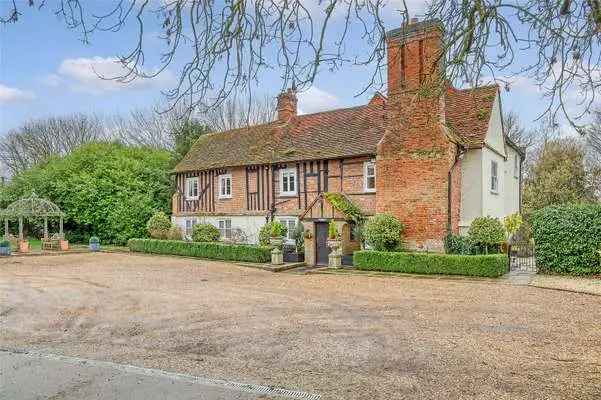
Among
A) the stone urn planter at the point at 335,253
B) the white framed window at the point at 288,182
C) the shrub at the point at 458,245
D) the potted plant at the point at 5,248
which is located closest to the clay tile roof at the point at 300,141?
the white framed window at the point at 288,182

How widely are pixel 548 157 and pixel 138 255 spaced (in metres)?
25.9

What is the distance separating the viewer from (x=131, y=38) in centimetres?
410

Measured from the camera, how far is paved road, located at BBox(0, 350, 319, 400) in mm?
5195

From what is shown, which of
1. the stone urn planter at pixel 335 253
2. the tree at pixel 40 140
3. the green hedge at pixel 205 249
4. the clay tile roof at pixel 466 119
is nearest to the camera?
the clay tile roof at pixel 466 119

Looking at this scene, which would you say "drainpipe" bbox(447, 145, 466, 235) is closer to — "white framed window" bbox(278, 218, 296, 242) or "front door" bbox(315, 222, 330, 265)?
"front door" bbox(315, 222, 330, 265)

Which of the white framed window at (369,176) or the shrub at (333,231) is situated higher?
the white framed window at (369,176)

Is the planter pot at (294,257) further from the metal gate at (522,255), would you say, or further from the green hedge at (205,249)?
the metal gate at (522,255)

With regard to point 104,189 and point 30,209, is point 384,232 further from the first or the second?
point 30,209

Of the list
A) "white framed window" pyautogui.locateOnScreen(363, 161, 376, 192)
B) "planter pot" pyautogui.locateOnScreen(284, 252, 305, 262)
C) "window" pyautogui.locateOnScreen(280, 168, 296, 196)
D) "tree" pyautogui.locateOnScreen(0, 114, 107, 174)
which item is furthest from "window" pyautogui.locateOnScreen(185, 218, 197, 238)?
"tree" pyautogui.locateOnScreen(0, 114, 107, 174)

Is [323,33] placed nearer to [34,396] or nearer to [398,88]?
[34,396]

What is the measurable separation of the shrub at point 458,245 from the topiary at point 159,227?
15.7 meters

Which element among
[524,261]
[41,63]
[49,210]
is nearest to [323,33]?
[41,63]

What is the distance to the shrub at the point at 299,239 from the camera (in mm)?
21194

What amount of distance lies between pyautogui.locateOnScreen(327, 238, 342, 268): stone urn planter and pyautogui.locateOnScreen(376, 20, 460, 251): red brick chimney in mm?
2140
